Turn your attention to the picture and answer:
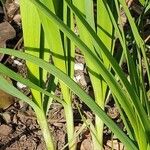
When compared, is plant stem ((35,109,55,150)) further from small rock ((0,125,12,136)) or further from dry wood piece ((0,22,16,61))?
dry wood piece ((0,22,16,61))

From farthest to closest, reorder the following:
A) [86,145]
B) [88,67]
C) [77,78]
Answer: [77,78], [86,145], [88,67]

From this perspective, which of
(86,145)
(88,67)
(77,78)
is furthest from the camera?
(77,78)

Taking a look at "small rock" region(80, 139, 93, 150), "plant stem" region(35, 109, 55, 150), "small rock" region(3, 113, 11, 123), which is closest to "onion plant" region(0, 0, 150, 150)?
"plant stem" region(35, 109, 55, 150)

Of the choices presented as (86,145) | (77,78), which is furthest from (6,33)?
(86,145)

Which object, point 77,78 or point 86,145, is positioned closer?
point 86,145

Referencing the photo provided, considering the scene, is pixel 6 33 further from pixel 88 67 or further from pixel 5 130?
pixel 88 67

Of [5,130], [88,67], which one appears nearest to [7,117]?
[5,130]

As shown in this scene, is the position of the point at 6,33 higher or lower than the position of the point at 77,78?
higher

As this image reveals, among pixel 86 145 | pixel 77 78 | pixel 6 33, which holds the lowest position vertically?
pixel 86 145

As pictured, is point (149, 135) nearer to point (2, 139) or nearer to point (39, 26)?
point (39, 26)

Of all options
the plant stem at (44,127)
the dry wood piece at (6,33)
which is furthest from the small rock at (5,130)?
the dry wood piece at (6,33)

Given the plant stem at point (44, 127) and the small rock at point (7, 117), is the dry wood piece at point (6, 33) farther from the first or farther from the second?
the plant stem at point (44, 127)
